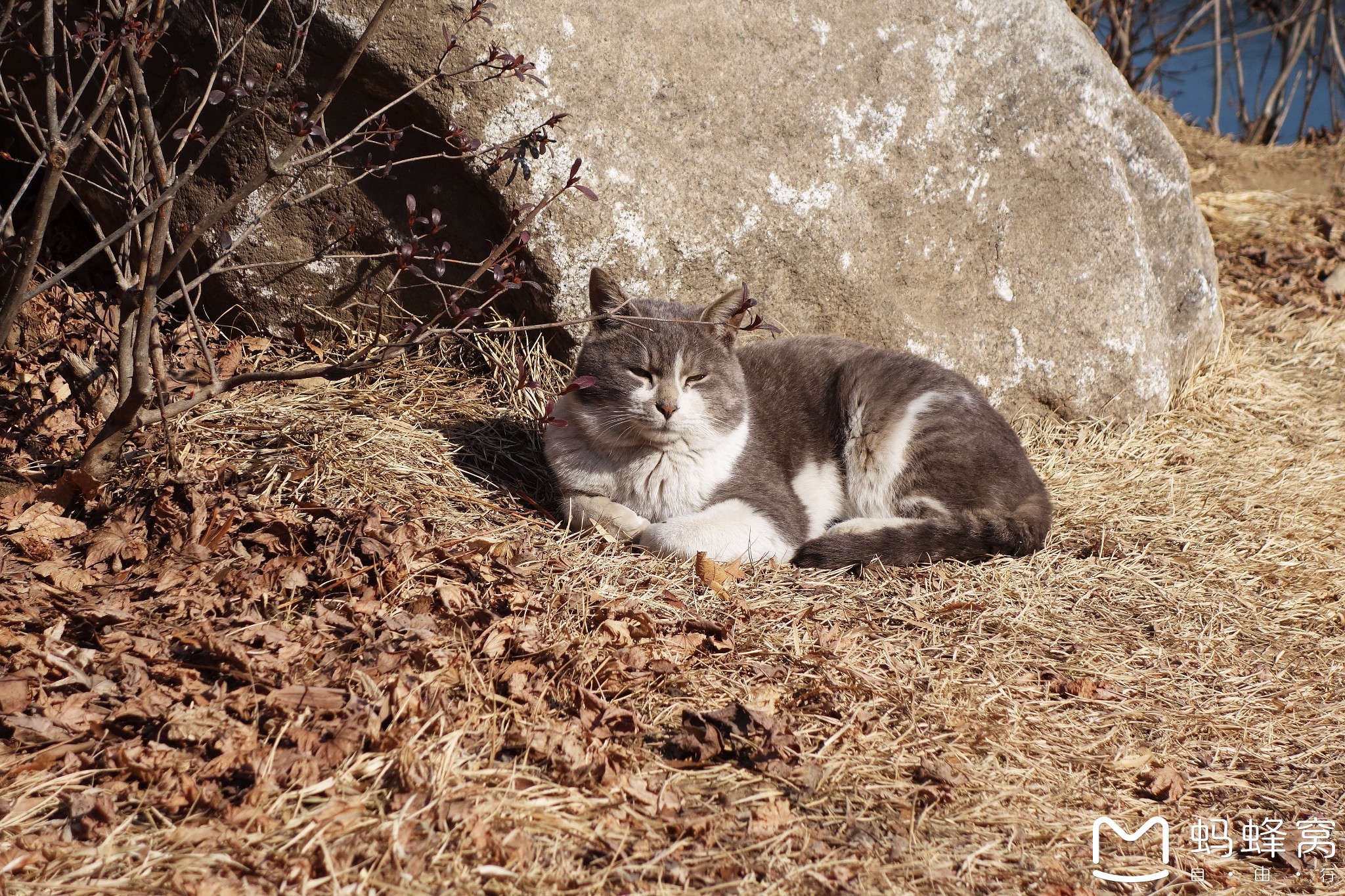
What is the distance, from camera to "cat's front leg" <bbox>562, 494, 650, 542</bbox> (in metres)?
3.67

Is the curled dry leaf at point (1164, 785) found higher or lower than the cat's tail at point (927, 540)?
lower

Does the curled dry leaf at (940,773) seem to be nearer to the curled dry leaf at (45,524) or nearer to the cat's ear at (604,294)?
the cat's ear at (604,294)

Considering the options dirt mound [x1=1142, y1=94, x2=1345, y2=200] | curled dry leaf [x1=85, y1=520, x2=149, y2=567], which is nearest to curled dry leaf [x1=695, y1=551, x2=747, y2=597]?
curled dry leaf [x1=85, y1=520, x2=149, y2=567]

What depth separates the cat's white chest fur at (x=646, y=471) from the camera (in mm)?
3754

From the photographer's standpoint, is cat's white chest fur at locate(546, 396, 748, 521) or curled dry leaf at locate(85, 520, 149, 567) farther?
cat's white chest fur at locate(546, 396, 748, 521)

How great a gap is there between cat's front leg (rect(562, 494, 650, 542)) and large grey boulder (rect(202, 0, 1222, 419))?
1048mm

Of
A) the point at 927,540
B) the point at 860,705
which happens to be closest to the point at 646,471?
the point at 927,540

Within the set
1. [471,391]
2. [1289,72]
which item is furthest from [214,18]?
[1289,72]

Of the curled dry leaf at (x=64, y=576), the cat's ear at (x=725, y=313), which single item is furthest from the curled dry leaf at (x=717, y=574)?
the curled dry leaf at (x=64, y=576)

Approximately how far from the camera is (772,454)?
13.5 ft

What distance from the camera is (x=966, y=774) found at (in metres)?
2.51

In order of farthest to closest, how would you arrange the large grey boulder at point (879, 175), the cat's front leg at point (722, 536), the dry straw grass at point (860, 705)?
the large grey boulder at point (879, 175) → the cat's front leg at point (722, 536) → the dry straw grass at point (860, 705)

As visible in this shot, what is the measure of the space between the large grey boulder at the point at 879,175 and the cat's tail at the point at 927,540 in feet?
4.21

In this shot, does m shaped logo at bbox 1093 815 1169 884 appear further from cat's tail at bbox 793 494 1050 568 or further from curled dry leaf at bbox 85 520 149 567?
curled dry leaf at bbox 85 520 149 567
